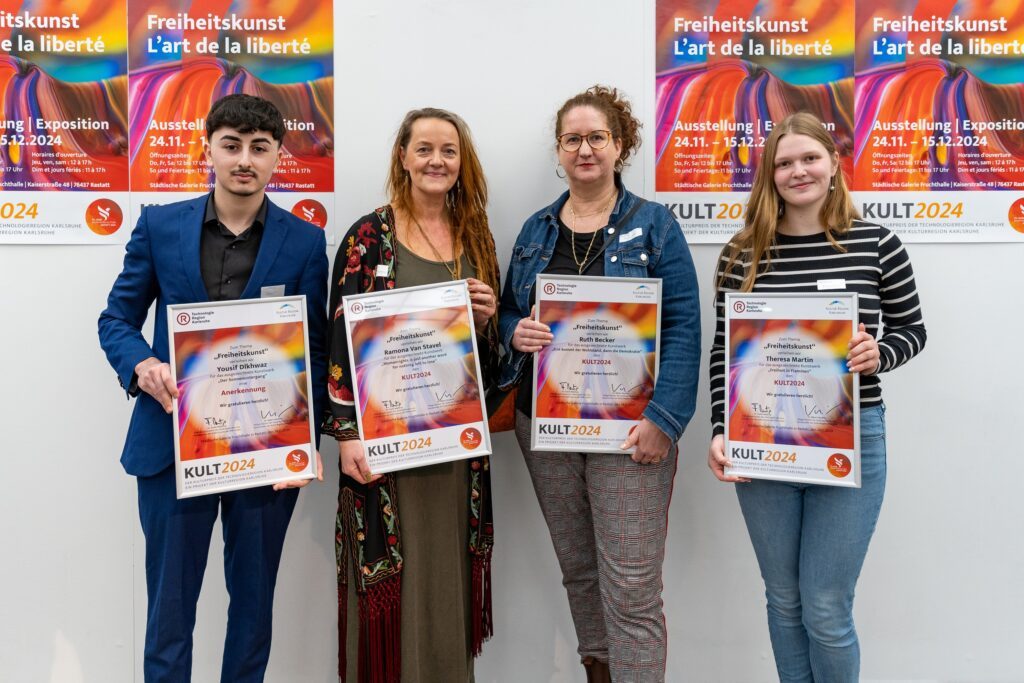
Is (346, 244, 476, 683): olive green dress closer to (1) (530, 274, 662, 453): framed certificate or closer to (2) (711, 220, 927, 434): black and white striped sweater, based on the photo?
(1) (530, 274, 662, 453): framed certificate

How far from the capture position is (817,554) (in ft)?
5.59

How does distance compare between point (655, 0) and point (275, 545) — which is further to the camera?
point (655, 0)

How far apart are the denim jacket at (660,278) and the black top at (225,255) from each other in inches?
29.2

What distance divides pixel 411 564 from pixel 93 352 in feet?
4.85

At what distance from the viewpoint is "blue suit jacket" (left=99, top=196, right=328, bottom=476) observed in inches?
67.9

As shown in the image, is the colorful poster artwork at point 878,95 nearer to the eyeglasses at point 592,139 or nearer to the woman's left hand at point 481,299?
the eyeglasses at point 592,139

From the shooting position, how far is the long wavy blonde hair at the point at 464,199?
196 centimetres

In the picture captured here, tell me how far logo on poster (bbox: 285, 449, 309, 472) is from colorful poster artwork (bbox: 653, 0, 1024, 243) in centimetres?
161

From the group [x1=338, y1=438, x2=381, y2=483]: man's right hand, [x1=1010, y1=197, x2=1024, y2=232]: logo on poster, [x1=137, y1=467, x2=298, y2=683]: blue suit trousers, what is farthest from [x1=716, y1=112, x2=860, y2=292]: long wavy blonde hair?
[x1=137, y1=467, x2=298, y2=683]: blue suit trousers

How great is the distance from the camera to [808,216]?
1792mm

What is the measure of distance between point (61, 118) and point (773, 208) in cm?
243

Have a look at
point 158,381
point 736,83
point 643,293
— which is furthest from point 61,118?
point 736,83

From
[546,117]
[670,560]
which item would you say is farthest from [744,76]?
[670,560]

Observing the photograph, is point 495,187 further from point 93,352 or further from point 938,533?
point 938,533
